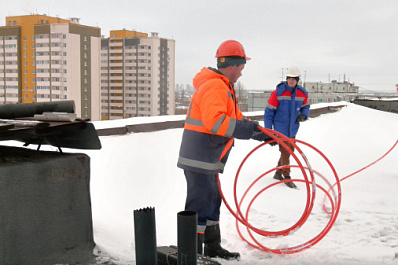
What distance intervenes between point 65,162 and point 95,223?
1.38m

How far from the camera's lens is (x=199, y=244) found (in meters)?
3.55

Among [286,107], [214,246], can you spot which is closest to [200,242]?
[214,246]

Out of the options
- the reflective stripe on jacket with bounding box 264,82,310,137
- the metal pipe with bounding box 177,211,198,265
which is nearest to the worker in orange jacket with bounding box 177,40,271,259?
the metal pipe with bounding box 177,211,198,265

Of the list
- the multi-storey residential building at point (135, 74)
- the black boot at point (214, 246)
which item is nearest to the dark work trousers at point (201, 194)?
the black boot at point (214, 246)

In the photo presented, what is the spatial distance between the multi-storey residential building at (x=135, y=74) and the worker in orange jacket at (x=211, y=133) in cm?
6167

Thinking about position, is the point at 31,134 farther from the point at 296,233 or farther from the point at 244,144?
the point at 244,144

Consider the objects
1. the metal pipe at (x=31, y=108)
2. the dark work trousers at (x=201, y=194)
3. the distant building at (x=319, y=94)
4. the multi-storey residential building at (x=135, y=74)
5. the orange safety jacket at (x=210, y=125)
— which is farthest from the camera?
the multi-storey residential building at (x=135, y=74)

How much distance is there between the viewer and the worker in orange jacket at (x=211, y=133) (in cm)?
327

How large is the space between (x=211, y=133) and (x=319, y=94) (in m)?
50.4

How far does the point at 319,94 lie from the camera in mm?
51250

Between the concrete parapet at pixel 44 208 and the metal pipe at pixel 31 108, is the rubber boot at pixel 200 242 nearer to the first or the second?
the concrete parapet at pixel 44 208

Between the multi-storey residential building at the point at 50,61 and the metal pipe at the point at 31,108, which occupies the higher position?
the multi-storey residential building at the point at 50,61

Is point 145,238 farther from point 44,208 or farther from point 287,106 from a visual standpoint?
point 287,106

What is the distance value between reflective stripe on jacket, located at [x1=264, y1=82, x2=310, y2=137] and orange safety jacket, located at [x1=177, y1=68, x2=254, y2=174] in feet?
10.1
